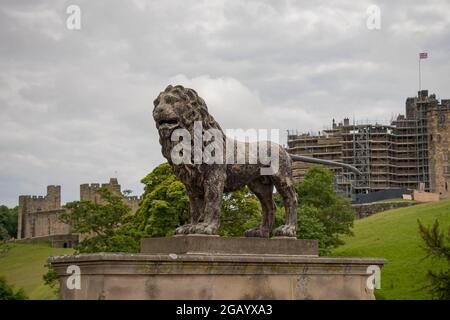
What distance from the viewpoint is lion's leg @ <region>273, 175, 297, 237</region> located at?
57.4 feet

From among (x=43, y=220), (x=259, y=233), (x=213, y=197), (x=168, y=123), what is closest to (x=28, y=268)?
(x=43, y=220)

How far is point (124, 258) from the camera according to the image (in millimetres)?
14133

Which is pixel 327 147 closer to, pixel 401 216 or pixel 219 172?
pixel 401 216

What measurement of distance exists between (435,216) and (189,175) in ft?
173

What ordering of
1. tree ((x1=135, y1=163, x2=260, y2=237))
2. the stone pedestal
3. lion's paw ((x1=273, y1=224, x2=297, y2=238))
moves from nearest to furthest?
the stone pedestal < lion's paw ((x1=273, y1=224, x2=297, y2=238)) < tree ((x1=135, y1=163, x2=260, y2=237))

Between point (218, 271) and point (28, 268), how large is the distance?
68.8 m

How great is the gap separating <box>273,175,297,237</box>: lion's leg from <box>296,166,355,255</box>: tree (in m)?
27.5

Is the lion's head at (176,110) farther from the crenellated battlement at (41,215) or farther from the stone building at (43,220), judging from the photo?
the crenellated battlement at (41,215)

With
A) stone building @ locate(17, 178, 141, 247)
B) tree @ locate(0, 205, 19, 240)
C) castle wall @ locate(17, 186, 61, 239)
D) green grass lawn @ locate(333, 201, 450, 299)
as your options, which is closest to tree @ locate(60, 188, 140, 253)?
green grass lawn @ locate(333, 201, 450, 299)

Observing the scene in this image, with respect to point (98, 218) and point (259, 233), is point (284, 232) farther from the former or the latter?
point (98, 218)

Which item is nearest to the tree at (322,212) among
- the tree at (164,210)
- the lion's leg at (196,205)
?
the tree at (164,210)

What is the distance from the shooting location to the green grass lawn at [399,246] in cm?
4912

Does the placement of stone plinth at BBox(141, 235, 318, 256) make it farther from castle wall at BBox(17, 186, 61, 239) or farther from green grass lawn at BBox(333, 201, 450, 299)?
castle wall at BBox(17, 186, 61, 239)

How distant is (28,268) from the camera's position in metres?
81.2
